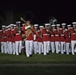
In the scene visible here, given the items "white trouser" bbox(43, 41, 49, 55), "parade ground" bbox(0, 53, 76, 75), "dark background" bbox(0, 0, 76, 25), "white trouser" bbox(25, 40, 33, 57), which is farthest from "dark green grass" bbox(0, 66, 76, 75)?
"dark background" bbox(0, 0, 76, 25)

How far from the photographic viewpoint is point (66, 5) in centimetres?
2780

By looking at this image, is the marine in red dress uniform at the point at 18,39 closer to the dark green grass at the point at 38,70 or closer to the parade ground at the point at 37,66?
the parade ground at the point at 37,66

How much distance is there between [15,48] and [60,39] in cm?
217

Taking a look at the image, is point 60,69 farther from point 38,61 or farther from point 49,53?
point 49,53

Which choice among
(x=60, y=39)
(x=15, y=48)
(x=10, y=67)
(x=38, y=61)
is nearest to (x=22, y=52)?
(x=15, y=48)

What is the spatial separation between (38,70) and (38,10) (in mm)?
14278

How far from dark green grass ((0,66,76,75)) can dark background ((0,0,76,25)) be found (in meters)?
12.7

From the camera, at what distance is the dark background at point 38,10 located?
27.2 metres

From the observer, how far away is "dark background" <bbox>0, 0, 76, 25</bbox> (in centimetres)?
2720

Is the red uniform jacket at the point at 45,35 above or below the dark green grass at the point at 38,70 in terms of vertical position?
above

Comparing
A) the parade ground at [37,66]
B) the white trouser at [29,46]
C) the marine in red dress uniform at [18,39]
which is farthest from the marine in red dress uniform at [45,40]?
the parade ground at [37,66]

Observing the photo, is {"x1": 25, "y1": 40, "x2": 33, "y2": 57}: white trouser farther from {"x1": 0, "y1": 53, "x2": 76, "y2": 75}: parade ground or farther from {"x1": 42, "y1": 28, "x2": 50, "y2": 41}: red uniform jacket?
{"x1": 0, "y1": 53, "x2": 76, "y2": 75}: parade ground

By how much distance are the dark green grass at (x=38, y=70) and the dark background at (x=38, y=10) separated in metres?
12.7

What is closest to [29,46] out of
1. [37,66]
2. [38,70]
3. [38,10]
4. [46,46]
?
[46,46]
